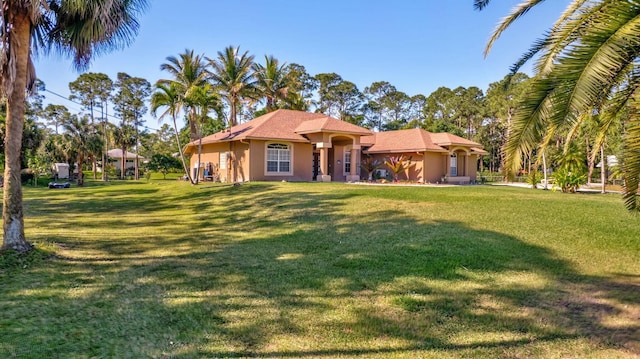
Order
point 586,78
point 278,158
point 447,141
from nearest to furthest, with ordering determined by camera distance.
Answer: point 586,78
point 278,158
point 447,141

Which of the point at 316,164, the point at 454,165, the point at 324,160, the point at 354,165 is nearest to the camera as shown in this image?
the point at 324,160

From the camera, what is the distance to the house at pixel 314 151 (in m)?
23.1

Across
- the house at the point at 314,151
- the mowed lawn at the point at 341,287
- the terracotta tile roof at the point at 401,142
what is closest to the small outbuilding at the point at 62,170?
the house at the point at 314,151

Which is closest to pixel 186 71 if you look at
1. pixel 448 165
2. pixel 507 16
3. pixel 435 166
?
pixel 435 166

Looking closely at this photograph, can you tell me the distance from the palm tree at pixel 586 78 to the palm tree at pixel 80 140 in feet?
114

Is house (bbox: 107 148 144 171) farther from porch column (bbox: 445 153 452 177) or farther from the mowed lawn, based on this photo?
the mowed lawn

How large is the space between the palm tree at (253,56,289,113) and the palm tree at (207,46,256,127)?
1.70 metres

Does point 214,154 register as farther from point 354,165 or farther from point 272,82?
point 272,82

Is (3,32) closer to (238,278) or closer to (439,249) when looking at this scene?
(238,278)

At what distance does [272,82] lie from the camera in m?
36.1

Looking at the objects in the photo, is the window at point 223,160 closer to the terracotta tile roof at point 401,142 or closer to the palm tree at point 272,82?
the terracotta tile roof at point 401,142

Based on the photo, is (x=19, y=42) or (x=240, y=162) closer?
(x=19, y=42)

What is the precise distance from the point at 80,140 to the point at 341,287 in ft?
111

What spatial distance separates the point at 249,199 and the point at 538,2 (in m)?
12.2
